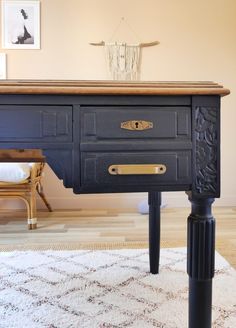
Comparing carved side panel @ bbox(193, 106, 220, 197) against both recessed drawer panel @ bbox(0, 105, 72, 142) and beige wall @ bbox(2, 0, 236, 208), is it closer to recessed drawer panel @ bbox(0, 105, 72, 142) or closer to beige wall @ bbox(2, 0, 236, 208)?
recessed drawer panel @ bbox(0, 105, 72, 142)

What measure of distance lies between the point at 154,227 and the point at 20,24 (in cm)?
269

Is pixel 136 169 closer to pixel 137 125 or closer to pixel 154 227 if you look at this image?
pixel 137 125

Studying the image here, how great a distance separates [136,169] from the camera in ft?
2.87

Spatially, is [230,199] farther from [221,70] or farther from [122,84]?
[122,84]

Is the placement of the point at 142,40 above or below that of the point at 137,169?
above

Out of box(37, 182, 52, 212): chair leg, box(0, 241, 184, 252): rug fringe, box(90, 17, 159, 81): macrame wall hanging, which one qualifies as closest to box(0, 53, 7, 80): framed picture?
box(90, 17, 159, 81): macrame wall hanging

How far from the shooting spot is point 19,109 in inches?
33.7

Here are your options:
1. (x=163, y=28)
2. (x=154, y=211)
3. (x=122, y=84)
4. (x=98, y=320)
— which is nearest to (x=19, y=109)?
(x=122, y=84)

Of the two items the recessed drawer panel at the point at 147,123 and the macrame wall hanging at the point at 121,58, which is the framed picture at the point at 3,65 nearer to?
the macrame wall hanging at the point at 121,58

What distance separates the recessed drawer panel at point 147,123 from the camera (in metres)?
0.87

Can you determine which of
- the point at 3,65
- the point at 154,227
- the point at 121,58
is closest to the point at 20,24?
the point at 3,65

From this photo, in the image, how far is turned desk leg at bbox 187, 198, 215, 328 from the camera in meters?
0.87

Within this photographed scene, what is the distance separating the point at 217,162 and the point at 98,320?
2.25 ft

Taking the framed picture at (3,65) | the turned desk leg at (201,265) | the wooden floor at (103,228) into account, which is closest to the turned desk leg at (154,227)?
the wooden floor at (103,228)
